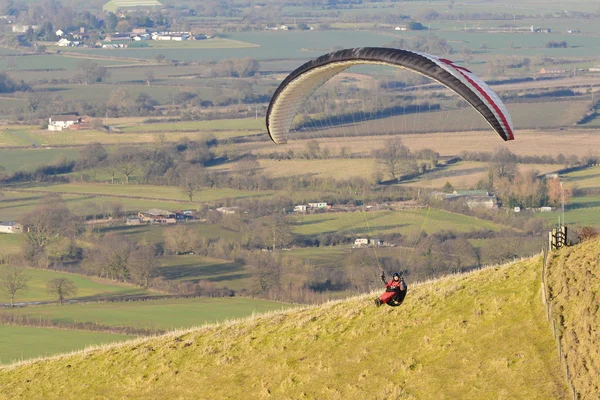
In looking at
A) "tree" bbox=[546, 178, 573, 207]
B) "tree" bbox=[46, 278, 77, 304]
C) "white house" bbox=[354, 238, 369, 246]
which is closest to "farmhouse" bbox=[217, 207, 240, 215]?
"white house" bbox=[354, 238, 369, 246]

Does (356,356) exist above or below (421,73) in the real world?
below

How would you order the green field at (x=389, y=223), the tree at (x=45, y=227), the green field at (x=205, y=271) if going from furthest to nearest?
the green field at (x=389, y=223) < the tree at (x=45, y=227) < the green field at (x=205, y=271)

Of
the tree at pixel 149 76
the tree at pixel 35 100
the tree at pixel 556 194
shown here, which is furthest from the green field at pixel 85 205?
the tree at pixel 149 76

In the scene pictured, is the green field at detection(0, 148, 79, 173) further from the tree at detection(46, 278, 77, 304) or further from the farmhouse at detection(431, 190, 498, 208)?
the tree at detection(46, 278, 77, 304)

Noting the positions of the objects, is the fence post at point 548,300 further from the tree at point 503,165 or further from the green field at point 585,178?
the tree at point 503,165

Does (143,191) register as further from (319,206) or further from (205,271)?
(205,271)

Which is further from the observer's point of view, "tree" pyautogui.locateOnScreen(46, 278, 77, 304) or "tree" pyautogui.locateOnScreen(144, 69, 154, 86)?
"tree" pyautogui.locateOnScreen(144, 69, 154, 86)

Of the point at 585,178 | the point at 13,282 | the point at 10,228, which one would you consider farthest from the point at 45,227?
the point at 585,178
